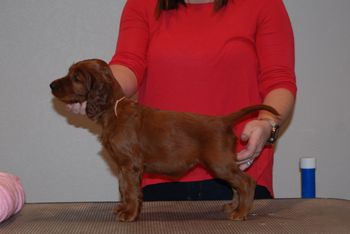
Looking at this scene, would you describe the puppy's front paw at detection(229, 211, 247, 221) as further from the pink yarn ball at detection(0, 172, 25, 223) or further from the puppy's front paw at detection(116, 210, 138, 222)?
the pink yarn ball at detection(0, 172, 25, 223)

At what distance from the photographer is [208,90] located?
1.86 meters

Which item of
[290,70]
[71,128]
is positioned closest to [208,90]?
[290,70]

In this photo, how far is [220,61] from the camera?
1859 mm

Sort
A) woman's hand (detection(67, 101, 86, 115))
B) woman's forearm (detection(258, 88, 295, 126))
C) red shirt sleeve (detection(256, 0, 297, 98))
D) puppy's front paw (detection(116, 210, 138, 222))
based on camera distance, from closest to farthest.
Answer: puppy's front paw (detection(116, 210, 138, 222))
woman's hand (detection(67, 101, 86, 115))
woman's forearm (detection(258, 88, 295, 126))
red shirt sleeve (detection(256, 0, 297, 98))

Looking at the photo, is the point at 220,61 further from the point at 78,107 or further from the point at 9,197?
the point at 9,197

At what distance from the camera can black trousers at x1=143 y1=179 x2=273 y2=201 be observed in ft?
6.13

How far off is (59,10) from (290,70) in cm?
141

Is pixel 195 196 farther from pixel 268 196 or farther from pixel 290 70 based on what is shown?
pixel 290 70

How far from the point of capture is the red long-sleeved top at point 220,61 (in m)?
1.86

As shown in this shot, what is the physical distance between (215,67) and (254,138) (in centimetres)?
38

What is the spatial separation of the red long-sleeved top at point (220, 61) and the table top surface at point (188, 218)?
0.68ft

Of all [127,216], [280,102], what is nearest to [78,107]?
[127,216]

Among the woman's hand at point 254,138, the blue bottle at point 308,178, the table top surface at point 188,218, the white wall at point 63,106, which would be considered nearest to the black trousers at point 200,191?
the table top surface at point 188,218

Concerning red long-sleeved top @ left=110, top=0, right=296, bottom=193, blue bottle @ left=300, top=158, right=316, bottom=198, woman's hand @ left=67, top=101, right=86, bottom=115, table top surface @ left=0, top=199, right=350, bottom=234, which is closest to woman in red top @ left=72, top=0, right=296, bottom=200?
red long-sleeved top @ left=110, top=0, right=296, bottom=193
